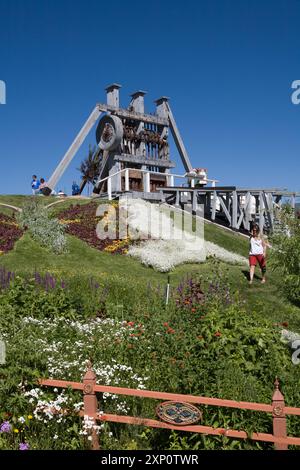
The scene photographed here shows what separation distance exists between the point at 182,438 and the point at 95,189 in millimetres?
28185

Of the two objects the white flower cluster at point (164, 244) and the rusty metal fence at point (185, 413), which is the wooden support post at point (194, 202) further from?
the rusty metal fence at point (185, 413)

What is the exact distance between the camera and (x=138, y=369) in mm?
6086

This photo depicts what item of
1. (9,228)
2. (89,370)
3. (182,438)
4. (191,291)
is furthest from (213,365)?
(9,228)

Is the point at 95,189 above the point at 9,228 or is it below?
above

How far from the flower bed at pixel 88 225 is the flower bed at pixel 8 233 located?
207 centimetres

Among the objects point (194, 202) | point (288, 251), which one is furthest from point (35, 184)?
point (288, 251)

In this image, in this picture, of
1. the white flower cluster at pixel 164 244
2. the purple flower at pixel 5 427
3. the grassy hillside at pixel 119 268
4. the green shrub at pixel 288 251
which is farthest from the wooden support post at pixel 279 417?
the white flower cluster at pixel 164 244

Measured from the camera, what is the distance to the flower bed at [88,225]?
679 inches

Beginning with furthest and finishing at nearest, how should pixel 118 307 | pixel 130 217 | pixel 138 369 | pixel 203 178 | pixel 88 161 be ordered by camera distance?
pixel 88 161, pixel 203 178, pixel 130 217, pixel 118 307, pixel 138 369

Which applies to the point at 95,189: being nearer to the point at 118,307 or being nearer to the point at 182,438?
the point at 118,307

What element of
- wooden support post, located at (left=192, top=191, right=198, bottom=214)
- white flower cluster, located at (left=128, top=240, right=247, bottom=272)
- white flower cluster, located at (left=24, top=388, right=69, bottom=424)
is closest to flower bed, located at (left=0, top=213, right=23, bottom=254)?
white flower cluster, located at (left=128, top=240, right=247, bottom=272)

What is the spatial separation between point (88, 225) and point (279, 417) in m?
15.9

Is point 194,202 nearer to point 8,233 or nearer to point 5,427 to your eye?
point 8,233
